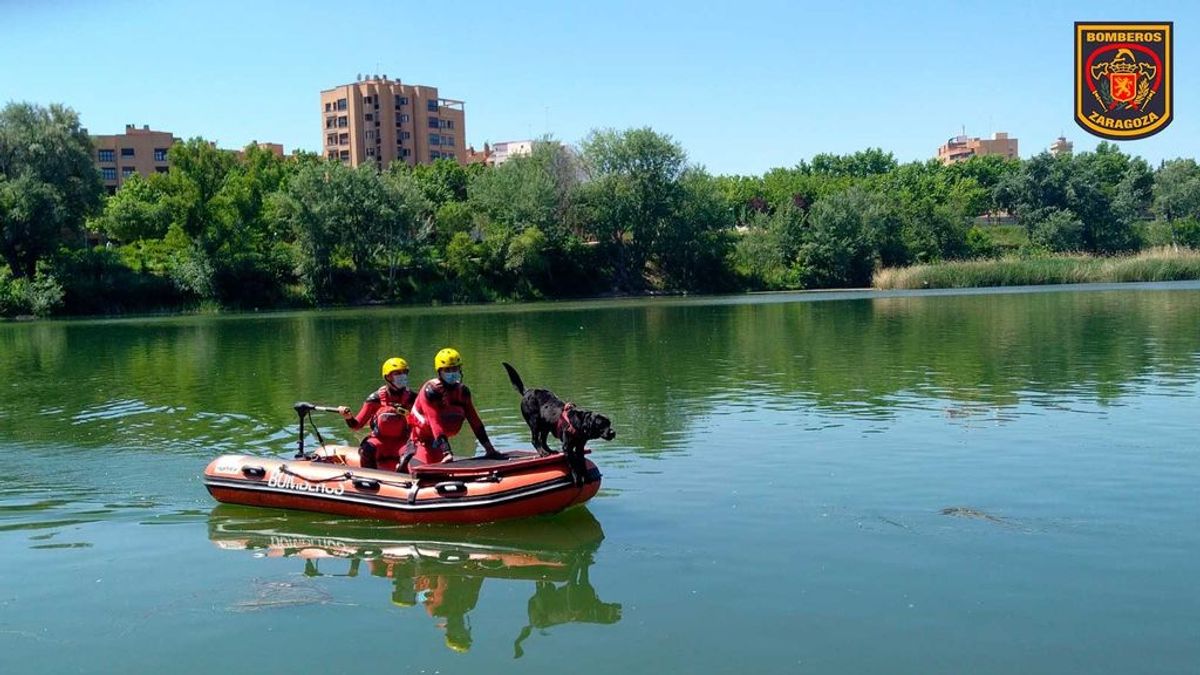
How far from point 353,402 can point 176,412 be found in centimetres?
315

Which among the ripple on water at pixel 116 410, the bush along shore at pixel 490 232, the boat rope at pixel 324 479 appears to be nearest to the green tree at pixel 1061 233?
the bush along shore at pixel 490 232

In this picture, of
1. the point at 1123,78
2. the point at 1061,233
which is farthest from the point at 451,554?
the point at 1061,233

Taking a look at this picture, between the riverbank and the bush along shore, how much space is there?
12 centimetres

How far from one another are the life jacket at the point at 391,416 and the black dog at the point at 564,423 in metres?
1.45

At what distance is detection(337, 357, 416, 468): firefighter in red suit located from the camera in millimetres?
12188

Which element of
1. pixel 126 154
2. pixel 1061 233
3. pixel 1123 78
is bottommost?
pixel 1061 233

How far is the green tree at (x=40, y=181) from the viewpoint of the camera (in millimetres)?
59875

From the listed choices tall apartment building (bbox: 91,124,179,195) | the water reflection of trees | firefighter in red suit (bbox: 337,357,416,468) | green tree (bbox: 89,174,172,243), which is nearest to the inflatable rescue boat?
firefighter in red suit (bbox: 337,357,416,468)

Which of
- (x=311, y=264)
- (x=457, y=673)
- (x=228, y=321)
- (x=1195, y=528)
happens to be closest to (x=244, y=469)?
(x=457, y=673)

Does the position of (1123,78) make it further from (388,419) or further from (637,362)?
(388,419)

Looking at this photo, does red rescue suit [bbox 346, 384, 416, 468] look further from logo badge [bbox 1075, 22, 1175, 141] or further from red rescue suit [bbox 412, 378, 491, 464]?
logo badge [bbox 1075, 22, 1175, 141]

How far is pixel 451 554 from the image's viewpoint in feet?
34.1

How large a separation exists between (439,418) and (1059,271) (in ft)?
201

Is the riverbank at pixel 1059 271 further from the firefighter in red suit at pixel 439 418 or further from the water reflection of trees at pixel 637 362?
the firefighter in red suit at pixel 439 418
